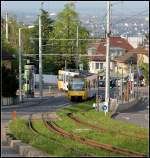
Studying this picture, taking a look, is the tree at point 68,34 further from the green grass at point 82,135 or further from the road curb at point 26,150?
the road curb at point 26,150

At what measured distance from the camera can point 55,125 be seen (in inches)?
1570

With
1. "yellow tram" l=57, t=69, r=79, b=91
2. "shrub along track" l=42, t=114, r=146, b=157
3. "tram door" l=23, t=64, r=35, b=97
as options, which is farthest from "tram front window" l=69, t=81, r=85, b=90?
"shrub along track" l=42, t=114, r=146, b=157

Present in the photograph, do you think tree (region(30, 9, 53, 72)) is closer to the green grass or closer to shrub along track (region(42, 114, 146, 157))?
the green grass

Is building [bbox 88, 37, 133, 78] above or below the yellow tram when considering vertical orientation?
above

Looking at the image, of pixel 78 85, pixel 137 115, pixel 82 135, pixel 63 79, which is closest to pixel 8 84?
pixel 78 85

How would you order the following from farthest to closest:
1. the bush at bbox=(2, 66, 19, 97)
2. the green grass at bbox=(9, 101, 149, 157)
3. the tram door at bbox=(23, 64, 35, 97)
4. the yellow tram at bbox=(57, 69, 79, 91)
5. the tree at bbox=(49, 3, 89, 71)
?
the tree at bbox=(49, 3, 89, 71) < the yellow tram at bbox=(57, 69, 79, 91) < the tram door at bbox=(23, 64, 35, 97) < the bush at bbox=(2, 66, 19, 97) < the green grass at bbox=(9, 101, 149, 157)

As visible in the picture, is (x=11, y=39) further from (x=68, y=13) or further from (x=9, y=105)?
(x=9, y=105)

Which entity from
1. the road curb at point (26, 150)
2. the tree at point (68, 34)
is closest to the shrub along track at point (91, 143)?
the road curb at point (26, 150)

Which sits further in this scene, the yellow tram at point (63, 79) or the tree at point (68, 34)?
the tree at point (68, 34)

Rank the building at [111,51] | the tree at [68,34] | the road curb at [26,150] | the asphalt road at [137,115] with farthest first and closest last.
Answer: the building at [111,51] → the tree at [68,34] → the asphalt road at [137,115] → the road curb at [26,150]

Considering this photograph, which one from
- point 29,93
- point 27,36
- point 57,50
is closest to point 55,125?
point 29,93

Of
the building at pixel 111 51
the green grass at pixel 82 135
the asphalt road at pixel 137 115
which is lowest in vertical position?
the asphalt road at pixel 137 115

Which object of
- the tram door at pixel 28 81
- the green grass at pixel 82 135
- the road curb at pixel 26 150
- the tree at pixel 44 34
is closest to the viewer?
the road curb at pixel 26 150

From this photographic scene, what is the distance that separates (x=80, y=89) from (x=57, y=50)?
38.5m
